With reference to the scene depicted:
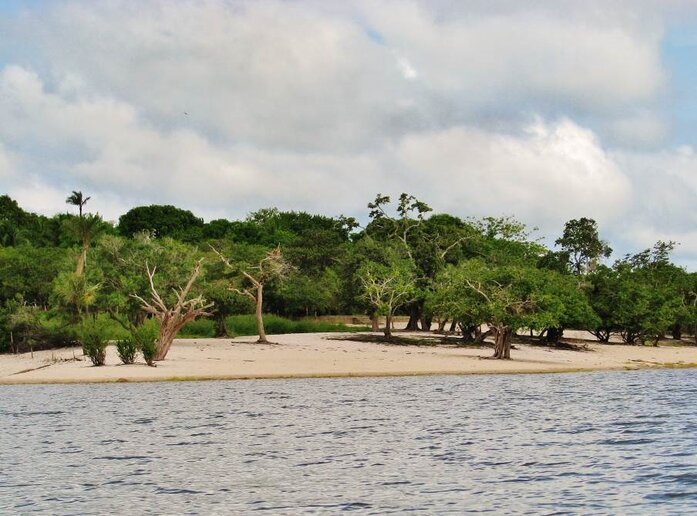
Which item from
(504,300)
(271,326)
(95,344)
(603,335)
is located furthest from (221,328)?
(603,335)

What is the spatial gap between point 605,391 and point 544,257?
61662 millimetres

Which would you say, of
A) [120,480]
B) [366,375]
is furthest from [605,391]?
[120,480]

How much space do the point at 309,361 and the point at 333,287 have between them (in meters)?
38.6

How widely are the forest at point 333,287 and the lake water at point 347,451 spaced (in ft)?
58.8

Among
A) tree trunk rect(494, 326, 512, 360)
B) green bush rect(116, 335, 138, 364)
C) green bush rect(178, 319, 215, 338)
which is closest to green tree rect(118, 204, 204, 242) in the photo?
green bush rect(178, 319, 215, 338)

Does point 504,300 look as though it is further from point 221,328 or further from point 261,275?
point 221,328

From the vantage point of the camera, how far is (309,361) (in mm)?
59500

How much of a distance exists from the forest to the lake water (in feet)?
58.8

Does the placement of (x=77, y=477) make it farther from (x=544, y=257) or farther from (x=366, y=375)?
(x=544, y=257)

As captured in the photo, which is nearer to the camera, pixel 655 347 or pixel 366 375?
pixel 366 375

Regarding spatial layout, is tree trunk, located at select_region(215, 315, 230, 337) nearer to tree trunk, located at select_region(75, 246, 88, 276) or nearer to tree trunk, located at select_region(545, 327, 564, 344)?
tree trunk, located at select_region(75, 246, 88, 276)

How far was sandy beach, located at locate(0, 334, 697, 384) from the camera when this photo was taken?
4916cm

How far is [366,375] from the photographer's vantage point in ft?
171

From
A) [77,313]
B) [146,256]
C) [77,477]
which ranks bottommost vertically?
[77,477]
